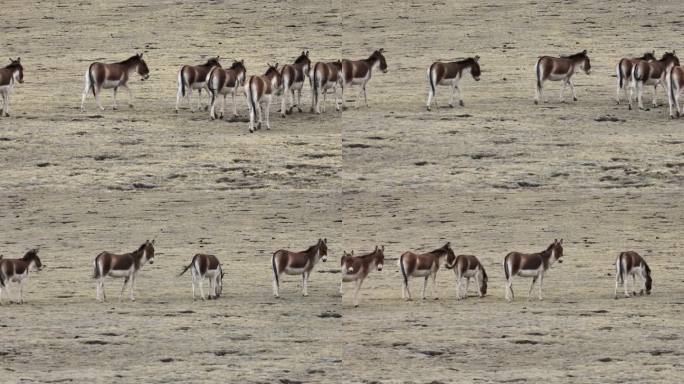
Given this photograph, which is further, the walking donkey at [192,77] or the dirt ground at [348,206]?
the walking donkey at [192,77]

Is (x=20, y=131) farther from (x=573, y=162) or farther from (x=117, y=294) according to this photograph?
(x=573, y=162)

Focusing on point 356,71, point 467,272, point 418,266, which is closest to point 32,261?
point 418,266

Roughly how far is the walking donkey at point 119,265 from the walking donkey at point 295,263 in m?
2.18

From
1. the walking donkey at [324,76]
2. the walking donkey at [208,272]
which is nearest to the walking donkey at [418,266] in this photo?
the walking donkey at [208,272]

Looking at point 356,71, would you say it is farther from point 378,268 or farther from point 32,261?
point 32,261

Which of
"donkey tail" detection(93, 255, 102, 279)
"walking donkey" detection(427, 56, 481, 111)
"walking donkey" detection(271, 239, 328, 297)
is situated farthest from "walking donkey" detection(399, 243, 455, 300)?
"walking donkey" detection(427, 56, 481, 111)

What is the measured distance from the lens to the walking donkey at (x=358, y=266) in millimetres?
30875

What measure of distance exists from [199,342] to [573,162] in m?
12.7

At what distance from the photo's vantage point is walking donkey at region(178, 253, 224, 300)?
3128 centimetres

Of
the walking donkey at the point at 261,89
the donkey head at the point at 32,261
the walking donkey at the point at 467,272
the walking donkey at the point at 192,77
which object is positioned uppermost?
the walking donkey at the point at 192,77

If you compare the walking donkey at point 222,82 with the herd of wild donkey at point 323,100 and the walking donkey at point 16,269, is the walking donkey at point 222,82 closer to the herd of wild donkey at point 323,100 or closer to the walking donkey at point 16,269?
the herd of wild donkey at point 323,100

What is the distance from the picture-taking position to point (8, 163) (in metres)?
38.4

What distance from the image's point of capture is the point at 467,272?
31000mm

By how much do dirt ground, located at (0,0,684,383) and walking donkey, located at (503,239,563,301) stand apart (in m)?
0.37
